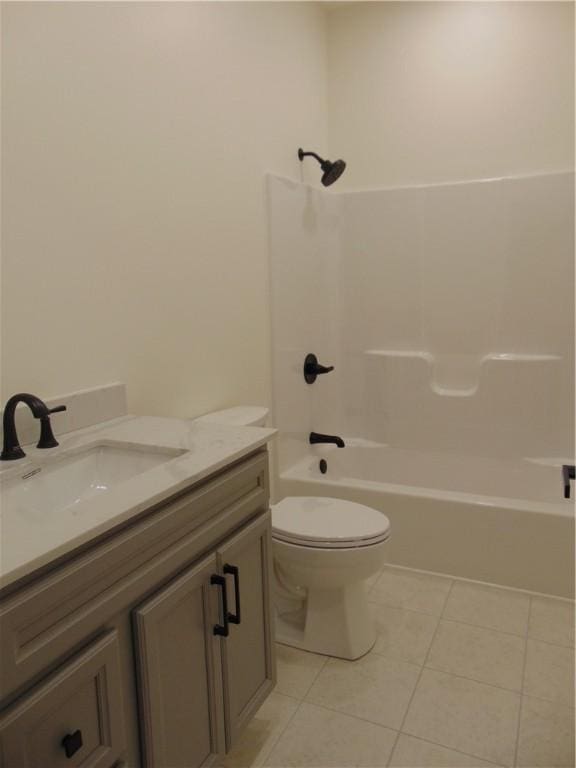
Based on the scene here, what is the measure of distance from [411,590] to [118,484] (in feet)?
4.98

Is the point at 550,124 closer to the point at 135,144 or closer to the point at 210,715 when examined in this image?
the point at 135,144

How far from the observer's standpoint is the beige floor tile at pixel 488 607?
6.84 ft

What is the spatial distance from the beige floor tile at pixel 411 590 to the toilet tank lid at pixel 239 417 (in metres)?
0.90

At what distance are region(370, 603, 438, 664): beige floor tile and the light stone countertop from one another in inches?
40.2

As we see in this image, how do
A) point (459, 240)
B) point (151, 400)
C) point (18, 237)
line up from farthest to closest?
point (459, 240)
point (151, 400)
point (18, 237)

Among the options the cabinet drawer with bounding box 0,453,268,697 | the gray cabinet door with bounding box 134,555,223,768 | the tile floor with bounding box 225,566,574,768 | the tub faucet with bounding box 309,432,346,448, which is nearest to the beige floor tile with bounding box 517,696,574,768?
the tile floor with bounding box 225,566,574,768

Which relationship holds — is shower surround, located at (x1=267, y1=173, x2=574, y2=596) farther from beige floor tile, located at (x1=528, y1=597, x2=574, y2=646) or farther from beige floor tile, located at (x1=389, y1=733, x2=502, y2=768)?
beige floor tile, located at (x1=389, y1=733, x2=502, y2=768)

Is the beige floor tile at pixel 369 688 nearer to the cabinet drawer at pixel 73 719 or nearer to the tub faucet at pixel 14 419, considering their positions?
the cabinet drawer at pixel 73 719

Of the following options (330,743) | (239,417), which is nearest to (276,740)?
(330,743)

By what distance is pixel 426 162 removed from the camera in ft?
9.39

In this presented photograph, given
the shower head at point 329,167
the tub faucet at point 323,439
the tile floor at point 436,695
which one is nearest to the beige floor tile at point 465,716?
the tile floor at point 436,695

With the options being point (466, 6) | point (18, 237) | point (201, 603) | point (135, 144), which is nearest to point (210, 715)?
point (201, 603)

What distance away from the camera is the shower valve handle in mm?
2781

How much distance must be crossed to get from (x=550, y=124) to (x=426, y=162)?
0.58 m
